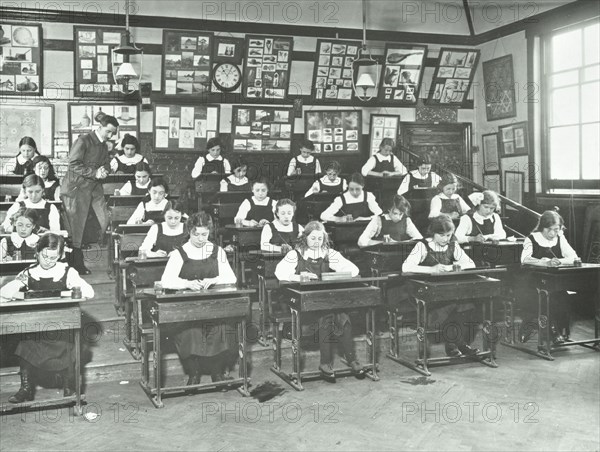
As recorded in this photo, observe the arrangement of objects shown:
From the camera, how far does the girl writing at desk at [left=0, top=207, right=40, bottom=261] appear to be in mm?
5816

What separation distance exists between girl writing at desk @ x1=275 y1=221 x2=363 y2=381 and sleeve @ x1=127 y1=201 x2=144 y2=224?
222cm

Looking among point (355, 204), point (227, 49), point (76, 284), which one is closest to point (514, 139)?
point (355, 204)

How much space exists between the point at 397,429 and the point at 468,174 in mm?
7829

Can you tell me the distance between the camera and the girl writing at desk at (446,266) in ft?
19.4

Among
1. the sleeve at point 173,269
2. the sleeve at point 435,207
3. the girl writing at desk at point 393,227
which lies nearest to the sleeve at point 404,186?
the sleeve at point 435,207

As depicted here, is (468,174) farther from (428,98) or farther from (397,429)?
(397,429)

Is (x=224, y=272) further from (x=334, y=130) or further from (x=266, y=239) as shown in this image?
(x=334, y=130)

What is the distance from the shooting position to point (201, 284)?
4930mm

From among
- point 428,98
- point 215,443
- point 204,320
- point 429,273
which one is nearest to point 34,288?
point 204,320

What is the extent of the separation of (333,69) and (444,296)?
5917mm

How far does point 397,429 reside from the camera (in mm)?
4297

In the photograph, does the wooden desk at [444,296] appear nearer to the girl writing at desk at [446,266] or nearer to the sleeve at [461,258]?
the girl writing at desk at [446,266]

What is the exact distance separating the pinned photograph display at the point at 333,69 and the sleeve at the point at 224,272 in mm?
5744

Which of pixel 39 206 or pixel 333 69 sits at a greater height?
pixel 333 69
